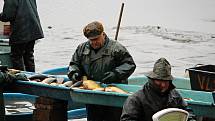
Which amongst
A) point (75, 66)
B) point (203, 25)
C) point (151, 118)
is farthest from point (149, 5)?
point (151, 118)

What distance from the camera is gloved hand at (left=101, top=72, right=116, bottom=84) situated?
6137mm

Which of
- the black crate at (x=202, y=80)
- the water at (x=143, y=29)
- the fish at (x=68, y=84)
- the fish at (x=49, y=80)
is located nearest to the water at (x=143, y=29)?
the water at (x=143, y=29)

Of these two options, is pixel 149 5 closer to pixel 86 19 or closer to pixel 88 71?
pixel 86 19

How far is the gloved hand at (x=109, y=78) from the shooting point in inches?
242

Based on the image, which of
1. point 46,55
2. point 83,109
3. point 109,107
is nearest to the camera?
point 109,107

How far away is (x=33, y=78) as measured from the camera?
22.9ft

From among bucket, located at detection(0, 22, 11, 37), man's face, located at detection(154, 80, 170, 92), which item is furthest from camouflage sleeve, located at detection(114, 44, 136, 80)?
bucket, located at detection(0, 22, 11, 37)

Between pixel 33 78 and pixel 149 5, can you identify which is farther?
pixel 149 5

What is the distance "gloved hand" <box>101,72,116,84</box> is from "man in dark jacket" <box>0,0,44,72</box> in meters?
2.65

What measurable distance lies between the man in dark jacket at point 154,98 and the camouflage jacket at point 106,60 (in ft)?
5.58

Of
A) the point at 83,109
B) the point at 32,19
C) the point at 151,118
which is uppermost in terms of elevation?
the point at 32,19

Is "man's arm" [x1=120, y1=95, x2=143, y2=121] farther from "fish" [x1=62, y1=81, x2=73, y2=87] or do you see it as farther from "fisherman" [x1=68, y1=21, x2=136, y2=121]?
"fish" [x1=62, y1=81, x2=73, y2=87]

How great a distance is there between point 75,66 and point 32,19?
258 cm

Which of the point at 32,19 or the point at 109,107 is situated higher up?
the point at 32,19
